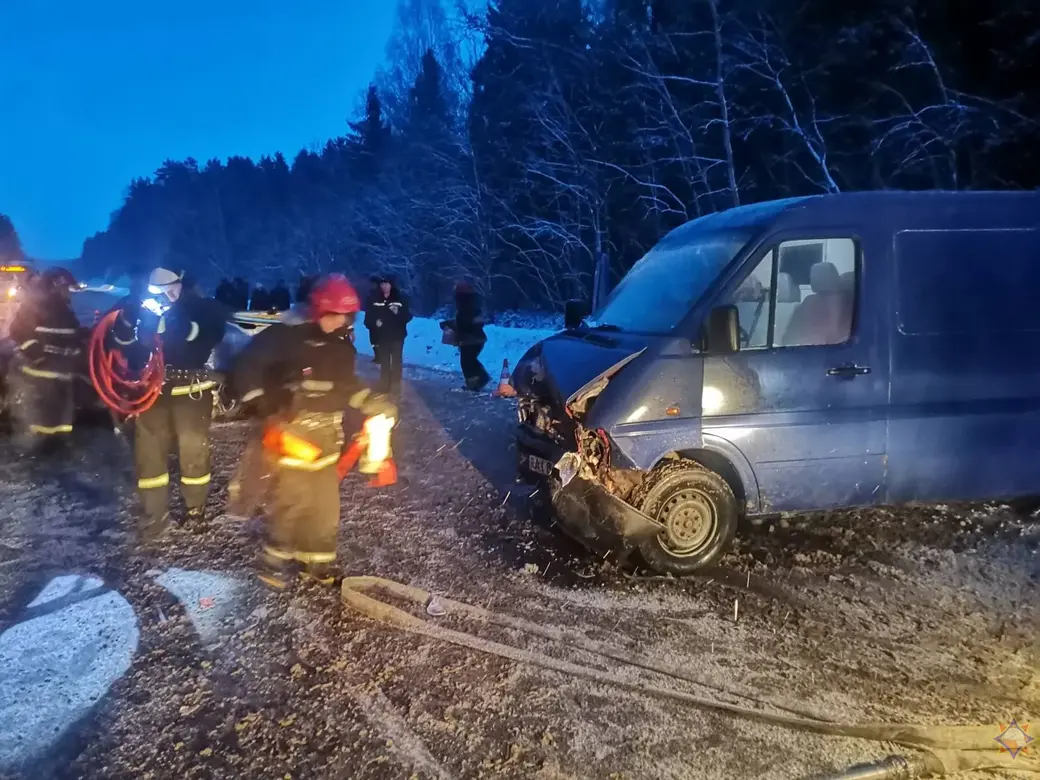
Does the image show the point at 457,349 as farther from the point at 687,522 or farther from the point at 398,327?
the point at 687,522

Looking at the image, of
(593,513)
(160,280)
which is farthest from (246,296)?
(593,513)

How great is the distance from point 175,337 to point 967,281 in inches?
212

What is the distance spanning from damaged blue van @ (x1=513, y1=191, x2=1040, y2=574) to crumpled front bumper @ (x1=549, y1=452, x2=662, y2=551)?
0.01 metres

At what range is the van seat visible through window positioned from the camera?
4.94 meters

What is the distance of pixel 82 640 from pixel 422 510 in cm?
266

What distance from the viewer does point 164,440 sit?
541 centimetres

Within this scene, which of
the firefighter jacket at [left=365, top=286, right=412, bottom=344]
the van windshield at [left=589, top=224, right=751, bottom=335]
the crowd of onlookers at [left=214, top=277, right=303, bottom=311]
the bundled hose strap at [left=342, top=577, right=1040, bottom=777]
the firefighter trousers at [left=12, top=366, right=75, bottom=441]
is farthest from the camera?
the crowd of onlookers at [left=214, top=277, right=303, bottom=311]

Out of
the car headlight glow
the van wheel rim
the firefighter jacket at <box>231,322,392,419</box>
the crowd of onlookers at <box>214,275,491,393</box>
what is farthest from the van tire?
the crowd of onlookers at <box>214,275,491,393</box>

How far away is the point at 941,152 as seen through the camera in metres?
13.9

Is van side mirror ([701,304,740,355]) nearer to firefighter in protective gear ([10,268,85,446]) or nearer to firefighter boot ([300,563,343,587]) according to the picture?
firefighter boot ([300,563,343,587])

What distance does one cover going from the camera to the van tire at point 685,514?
4.84m

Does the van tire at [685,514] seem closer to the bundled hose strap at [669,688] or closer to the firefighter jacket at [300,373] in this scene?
the bundled hose strap at [669,688]

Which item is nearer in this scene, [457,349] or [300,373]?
[300,373]

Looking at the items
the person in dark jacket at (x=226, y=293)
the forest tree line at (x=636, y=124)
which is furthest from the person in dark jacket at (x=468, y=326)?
the person in dark jacket at (x=226, y=293)
